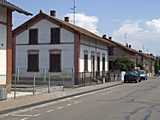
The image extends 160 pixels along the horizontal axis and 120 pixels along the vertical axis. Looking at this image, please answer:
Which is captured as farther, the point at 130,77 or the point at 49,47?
the point at 130,77

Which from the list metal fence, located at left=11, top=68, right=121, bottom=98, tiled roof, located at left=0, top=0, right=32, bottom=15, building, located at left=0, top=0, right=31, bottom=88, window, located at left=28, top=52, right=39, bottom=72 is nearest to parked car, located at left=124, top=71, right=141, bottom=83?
metal fence, located at left=11, top=68, right=121, bottom=98

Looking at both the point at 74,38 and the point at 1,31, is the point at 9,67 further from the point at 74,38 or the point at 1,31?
the point at 74,38

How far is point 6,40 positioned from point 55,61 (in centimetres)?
1975

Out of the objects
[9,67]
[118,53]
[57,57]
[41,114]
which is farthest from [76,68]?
[118,53]

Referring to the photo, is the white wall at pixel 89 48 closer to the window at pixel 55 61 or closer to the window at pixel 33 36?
the window at pixel 55 61

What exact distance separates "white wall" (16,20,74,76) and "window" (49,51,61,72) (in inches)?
13.7

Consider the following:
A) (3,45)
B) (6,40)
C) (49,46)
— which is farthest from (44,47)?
(3,45)

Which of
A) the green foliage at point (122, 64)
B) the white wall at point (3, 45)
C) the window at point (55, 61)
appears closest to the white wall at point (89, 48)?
the window at point (55, 61)

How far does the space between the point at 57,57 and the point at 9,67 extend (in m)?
19.2

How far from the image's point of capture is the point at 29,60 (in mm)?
47562

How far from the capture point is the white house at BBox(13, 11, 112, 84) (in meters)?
45.9

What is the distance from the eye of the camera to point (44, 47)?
47.0 metres

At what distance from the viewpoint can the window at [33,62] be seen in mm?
47375

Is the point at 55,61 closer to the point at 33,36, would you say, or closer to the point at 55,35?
the point at 55,35
